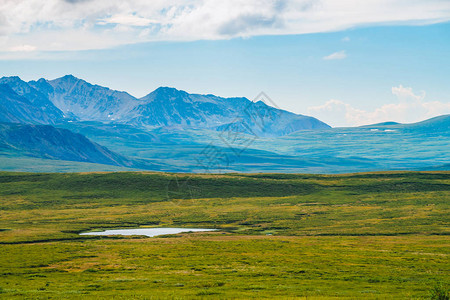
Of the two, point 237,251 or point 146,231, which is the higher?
point 237,251

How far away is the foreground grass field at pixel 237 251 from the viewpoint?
48656 millimetres

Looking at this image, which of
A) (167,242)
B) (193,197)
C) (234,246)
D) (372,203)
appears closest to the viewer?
(234,246)

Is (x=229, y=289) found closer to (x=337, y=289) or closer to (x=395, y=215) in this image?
(x=337, y=289)

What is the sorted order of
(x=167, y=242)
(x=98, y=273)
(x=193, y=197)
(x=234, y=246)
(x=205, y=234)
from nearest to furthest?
(x=98, y=273), (x=234, y=246), (x=167, y=242), (x=205, y=234), (x=193, y=197)

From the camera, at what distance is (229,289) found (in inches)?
1866

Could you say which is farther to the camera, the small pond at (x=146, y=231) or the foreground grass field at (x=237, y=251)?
the small pond at (x=146, y=231)

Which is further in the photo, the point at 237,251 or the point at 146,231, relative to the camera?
the point at 146,231

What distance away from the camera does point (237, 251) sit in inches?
3137

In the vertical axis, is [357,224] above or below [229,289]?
below

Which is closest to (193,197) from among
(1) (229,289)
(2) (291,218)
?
(2) (291,218)

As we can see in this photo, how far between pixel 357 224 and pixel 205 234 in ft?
131

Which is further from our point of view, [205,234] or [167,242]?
[205,234]

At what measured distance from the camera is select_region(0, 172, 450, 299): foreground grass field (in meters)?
48.7

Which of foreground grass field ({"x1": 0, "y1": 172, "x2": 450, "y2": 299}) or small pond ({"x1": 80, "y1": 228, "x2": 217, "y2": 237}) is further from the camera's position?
small pond ({"x1": 80, "y1": 228, "x2": 217, "y2": 237})
